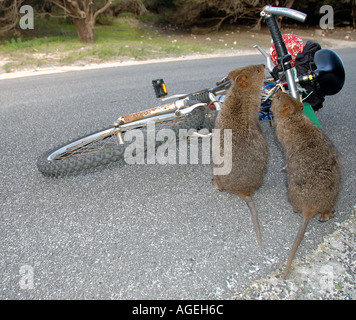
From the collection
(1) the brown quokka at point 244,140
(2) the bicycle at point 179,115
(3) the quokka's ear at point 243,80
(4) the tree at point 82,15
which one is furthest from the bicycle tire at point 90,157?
(4) the tree at point 82,15

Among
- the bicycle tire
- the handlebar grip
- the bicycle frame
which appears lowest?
the bicycle tire

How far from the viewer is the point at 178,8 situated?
19875 mm

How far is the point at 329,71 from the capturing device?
311cm

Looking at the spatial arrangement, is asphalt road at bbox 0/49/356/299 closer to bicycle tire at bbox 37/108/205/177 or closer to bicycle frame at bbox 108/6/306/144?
bicycle tire at bbox 37/108/205/177

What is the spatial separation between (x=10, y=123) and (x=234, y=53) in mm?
10146

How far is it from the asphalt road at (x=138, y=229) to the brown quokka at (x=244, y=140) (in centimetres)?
Result: 23

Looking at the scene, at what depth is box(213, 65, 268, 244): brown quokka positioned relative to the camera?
2754 millimetres

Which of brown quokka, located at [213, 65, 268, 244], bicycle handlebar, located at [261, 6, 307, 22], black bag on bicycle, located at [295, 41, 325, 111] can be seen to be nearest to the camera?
bicycle handlebar, located at [261, 6, 307, 22]

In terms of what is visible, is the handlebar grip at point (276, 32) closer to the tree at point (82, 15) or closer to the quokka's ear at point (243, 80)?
the quokka's ear at point (243, 80)

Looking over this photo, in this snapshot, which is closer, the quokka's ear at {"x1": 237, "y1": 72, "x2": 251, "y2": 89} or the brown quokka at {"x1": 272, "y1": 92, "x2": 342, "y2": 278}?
the brown quokka at {"x1": 272, "y1": 92, "x2": 342, "y2": 278}

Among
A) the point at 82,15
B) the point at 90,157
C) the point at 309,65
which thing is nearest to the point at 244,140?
the point at 90,157

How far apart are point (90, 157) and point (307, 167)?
6.11ft

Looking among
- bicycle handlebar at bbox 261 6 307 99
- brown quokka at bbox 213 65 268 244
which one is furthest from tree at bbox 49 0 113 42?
brown quokka at bbox 213 65 268 244

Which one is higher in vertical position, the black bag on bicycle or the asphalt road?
the black bag on bicycle
